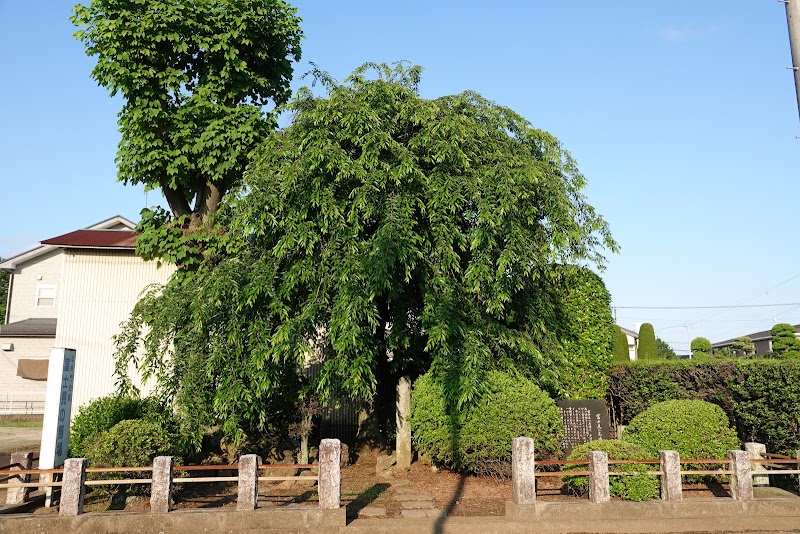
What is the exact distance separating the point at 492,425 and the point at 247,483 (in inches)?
188

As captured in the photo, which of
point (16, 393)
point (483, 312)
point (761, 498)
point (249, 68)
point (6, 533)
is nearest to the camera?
point (6, 533)

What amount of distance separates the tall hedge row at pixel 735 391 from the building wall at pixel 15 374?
86.5ft

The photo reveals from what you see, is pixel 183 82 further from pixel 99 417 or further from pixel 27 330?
pixel 27 330

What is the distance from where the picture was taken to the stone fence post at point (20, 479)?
398 inches

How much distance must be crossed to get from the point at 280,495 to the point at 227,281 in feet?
13.7

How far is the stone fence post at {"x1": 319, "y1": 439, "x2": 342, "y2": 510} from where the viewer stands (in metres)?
9.16

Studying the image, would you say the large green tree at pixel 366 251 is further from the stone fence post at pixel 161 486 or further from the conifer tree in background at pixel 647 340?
the conifer tree in background at pixel 647 340

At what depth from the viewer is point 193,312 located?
11.7 meters

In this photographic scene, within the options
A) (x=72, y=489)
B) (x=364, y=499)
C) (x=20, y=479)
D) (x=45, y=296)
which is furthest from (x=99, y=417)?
(x=45, y=296)

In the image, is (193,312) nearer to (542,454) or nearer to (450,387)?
(450,387)

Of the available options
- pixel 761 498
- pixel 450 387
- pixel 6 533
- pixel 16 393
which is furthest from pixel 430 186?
pixel 16 393

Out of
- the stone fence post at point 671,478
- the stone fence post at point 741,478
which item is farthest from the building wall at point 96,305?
the stone fence post at point 741,478

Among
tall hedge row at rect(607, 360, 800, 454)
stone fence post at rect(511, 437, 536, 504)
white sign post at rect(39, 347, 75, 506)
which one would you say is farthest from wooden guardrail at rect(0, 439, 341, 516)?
tall hedge row at rect(607, 360, 800, 454)

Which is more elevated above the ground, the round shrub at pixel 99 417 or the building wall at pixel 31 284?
the building wall at pixel 31 284
